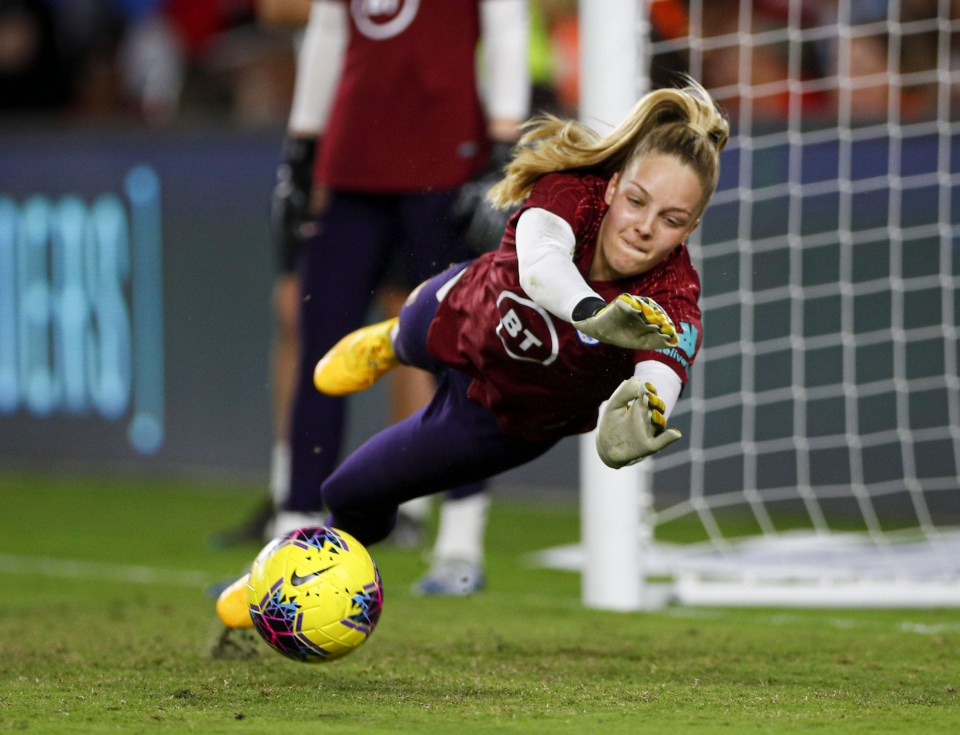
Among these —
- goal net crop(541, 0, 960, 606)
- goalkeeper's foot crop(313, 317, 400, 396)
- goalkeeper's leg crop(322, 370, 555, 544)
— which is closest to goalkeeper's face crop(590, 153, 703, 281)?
goalkeeper's leg crop(322, 370, 555, 544)

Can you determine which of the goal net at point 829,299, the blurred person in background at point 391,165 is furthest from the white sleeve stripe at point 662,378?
the goal net at point 829,299

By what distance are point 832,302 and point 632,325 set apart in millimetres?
4437

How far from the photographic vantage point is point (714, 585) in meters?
5.21

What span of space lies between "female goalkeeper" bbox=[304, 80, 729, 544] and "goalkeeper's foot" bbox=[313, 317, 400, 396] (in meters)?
0.17

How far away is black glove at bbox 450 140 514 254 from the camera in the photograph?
450 centimetres

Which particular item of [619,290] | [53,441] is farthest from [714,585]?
[53,441]

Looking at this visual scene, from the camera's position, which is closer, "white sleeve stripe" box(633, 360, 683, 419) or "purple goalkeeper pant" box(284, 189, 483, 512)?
"white sleeve stripe" box(633, 360, 683, 419)

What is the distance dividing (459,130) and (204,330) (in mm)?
3894

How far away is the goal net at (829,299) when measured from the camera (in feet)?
22.5

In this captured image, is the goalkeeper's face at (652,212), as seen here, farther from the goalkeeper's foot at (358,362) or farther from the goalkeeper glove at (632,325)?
the goalkeeper's foot at (358,362)

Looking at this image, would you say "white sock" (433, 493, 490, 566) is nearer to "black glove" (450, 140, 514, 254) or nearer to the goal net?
"black glove" (450, 140, 514, 254)

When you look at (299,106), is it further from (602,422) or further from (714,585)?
(602,422)

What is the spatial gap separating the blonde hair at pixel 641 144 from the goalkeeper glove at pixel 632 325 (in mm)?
468

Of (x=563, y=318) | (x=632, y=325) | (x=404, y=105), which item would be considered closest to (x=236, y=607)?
(x=563, y=318)
